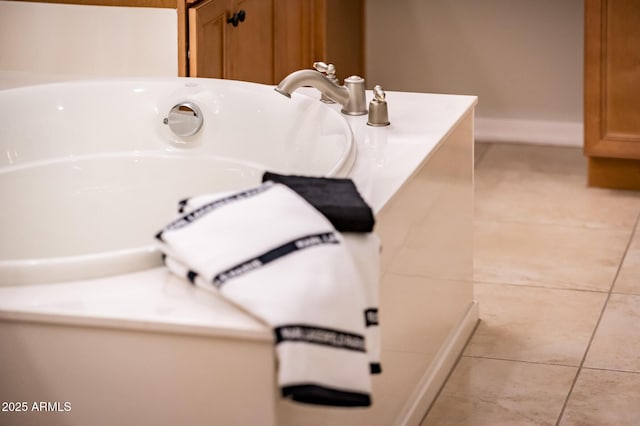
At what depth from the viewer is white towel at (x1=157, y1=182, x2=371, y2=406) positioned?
149 centimetres

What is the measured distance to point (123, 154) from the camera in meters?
2.71

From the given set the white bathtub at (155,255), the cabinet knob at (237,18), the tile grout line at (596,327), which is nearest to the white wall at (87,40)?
the cabinet knob at (237,18)

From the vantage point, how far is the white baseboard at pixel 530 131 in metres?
4.34

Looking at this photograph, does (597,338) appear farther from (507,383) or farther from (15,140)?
(15,140)

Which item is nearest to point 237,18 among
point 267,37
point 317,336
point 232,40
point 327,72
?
point 232,40

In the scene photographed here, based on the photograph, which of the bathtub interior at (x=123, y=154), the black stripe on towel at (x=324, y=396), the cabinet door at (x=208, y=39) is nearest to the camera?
the black stripe on towel at (x=324, y=396)

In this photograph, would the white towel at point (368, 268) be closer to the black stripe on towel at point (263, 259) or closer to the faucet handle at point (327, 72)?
the black stripe on towel at point (263, 259)

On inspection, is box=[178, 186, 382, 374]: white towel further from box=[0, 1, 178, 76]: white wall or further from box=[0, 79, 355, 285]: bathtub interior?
box=[0, 1, 178, 76]: white wall

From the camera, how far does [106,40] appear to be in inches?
125

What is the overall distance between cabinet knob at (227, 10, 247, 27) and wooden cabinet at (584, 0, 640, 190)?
1.12m

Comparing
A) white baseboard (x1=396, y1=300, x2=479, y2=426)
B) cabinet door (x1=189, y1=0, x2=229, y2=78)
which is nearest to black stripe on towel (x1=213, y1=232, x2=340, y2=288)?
white baseboard (x1=396, y1=300, x2=479, y2=426)

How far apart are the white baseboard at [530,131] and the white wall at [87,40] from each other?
1.68m

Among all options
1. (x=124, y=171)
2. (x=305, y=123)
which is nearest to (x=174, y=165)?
(x=124, y=171)

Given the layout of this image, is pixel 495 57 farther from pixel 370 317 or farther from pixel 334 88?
pixel 370 317
